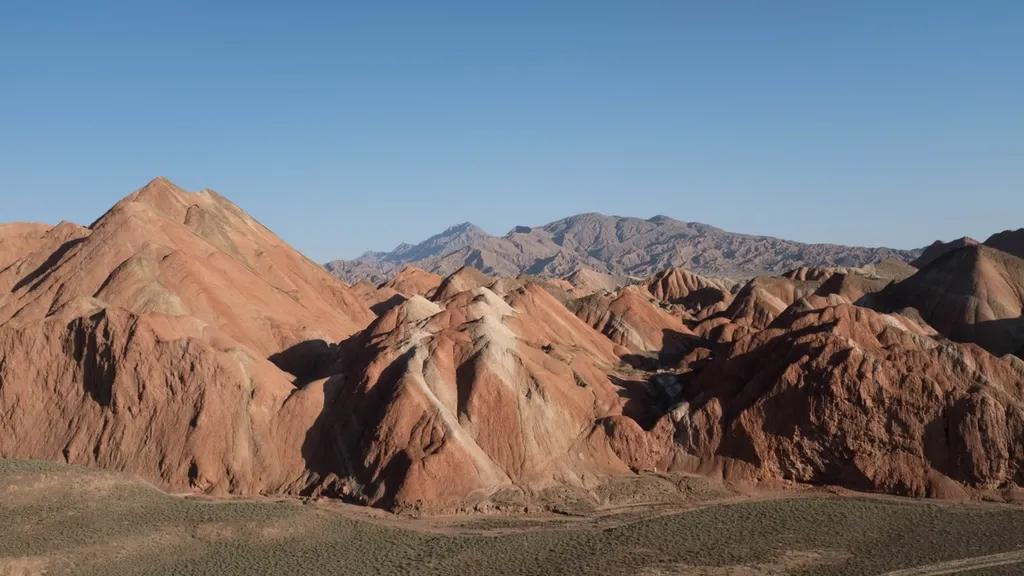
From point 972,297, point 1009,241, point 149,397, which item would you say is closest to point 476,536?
point 149,397

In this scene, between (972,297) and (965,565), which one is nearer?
(965,565)

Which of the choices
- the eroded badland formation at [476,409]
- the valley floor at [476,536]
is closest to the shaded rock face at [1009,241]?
the eroded badland formation at [476,409]

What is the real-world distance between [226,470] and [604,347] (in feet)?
107

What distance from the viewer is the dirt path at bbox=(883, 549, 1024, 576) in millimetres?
30516

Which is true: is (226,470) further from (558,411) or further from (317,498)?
(558,411)

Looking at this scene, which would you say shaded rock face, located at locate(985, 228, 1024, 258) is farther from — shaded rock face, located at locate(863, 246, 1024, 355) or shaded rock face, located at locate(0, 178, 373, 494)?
shaded rock face, located at locate(0, 178, 373, 494)

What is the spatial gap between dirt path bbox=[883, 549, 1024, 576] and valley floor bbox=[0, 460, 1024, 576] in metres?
0.07

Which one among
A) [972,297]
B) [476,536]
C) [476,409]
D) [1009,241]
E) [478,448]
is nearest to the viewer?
[476,536]

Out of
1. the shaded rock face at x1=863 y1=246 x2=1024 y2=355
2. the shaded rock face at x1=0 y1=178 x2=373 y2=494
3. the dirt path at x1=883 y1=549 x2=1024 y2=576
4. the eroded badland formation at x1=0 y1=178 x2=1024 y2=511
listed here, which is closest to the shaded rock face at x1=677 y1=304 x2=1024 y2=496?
the eroded badland formation at x1=0 y1=178 x2=1024 y2=511

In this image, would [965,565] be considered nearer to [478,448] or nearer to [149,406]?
[478,448]

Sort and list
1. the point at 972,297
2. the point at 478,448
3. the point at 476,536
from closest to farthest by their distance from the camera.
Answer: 1. the point at 476,536
2. the point at 478,448
3. the point at 972,297

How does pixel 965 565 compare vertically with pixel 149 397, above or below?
below

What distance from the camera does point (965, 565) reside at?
31.2m

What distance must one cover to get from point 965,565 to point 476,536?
18.8 m
